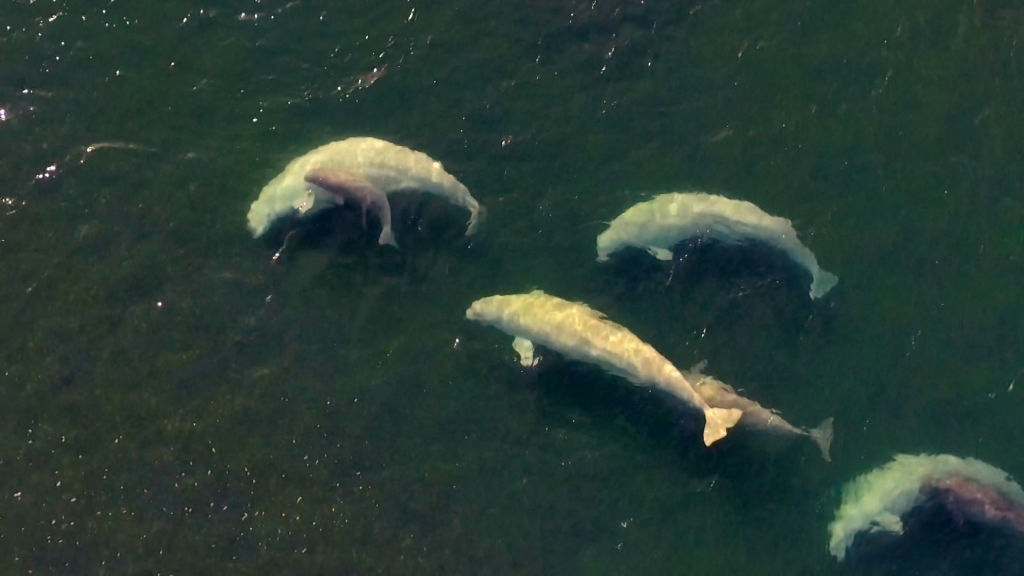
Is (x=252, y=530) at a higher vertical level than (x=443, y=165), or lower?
lower

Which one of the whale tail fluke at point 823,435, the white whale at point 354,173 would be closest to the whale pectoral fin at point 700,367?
the whale tail fluke at point 823,435

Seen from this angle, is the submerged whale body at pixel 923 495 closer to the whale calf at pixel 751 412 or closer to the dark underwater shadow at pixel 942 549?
the dark underwater shadow at pixel 942 549

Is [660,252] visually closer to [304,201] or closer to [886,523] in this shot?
[886,523]

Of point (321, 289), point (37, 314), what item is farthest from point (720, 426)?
point (37, 314)

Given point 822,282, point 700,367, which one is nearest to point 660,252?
point 700,367

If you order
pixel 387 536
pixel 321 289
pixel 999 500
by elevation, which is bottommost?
pixel 999 500

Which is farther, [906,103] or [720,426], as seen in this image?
[906,103]

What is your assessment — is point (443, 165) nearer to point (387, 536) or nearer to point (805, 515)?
point (387, 536)
